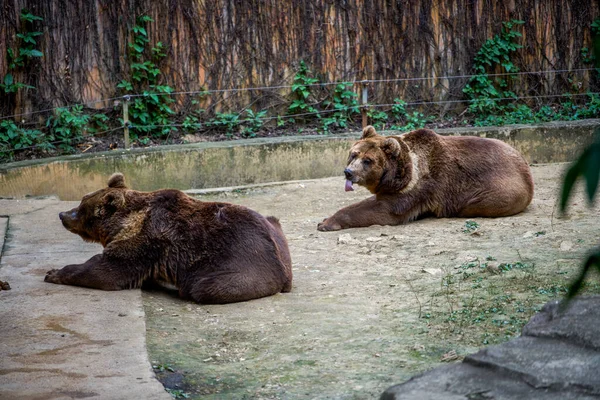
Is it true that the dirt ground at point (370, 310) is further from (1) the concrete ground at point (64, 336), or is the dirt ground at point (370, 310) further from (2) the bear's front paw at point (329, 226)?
(1) the concrete ground at point (64, 336)

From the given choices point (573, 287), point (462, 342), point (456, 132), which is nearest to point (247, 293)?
point (462, 342)

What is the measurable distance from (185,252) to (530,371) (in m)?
3.72

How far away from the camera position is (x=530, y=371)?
3.32m

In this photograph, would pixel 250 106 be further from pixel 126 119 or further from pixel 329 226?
pixel 329 226

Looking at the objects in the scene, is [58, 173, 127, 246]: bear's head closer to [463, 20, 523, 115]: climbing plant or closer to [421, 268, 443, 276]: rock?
[421, 268, 443, 276]: rock

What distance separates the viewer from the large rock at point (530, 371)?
10.4 feet

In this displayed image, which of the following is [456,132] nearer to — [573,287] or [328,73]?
[328,73]

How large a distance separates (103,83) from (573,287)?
12.0 metres

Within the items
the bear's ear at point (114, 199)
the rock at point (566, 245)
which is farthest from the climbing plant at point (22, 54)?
the rock at point (566, 245)

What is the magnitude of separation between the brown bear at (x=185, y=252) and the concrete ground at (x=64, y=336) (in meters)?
0.19

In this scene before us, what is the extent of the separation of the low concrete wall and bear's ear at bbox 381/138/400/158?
286 centimetres

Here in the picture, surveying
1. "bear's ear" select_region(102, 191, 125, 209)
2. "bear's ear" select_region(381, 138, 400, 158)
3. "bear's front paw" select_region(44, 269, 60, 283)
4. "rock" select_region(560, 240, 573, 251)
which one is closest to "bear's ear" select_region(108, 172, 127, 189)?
"bear's ear" select_region(102, 191, 125, 209)

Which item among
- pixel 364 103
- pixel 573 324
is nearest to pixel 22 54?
pixel 364 103

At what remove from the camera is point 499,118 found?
46.1 feet
